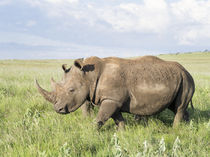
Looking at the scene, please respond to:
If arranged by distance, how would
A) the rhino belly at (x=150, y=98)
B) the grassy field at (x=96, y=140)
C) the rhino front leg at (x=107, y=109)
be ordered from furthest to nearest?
the rhino belly at (x=150, y=98) → the rhino front leg at (x=107, y=109) → the grassy field at (x=96, y=140)

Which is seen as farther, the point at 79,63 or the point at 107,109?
the point at 79,63

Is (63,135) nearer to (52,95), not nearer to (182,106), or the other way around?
(52,95)

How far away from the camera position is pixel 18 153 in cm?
312

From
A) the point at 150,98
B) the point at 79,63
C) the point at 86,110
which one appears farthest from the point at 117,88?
the point at 86,110

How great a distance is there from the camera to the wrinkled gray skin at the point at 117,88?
4.07 m

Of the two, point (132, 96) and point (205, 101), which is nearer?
point (132, 96)

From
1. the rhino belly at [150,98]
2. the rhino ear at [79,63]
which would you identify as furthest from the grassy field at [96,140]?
the rhino ear at [79,63]

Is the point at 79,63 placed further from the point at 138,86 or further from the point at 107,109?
the point at 138,86

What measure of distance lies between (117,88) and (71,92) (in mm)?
822

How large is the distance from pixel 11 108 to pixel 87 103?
2.26 meters

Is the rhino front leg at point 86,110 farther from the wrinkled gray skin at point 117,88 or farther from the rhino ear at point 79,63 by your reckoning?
the rhino ear at point 79,63

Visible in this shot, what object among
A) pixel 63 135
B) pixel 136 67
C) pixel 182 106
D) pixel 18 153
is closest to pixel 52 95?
pixel 63 135

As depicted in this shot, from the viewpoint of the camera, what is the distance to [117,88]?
13.4ft

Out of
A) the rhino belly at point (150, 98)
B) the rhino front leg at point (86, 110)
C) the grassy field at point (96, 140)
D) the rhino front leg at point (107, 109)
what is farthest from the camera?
the rhino front leg at point (86, 110)
